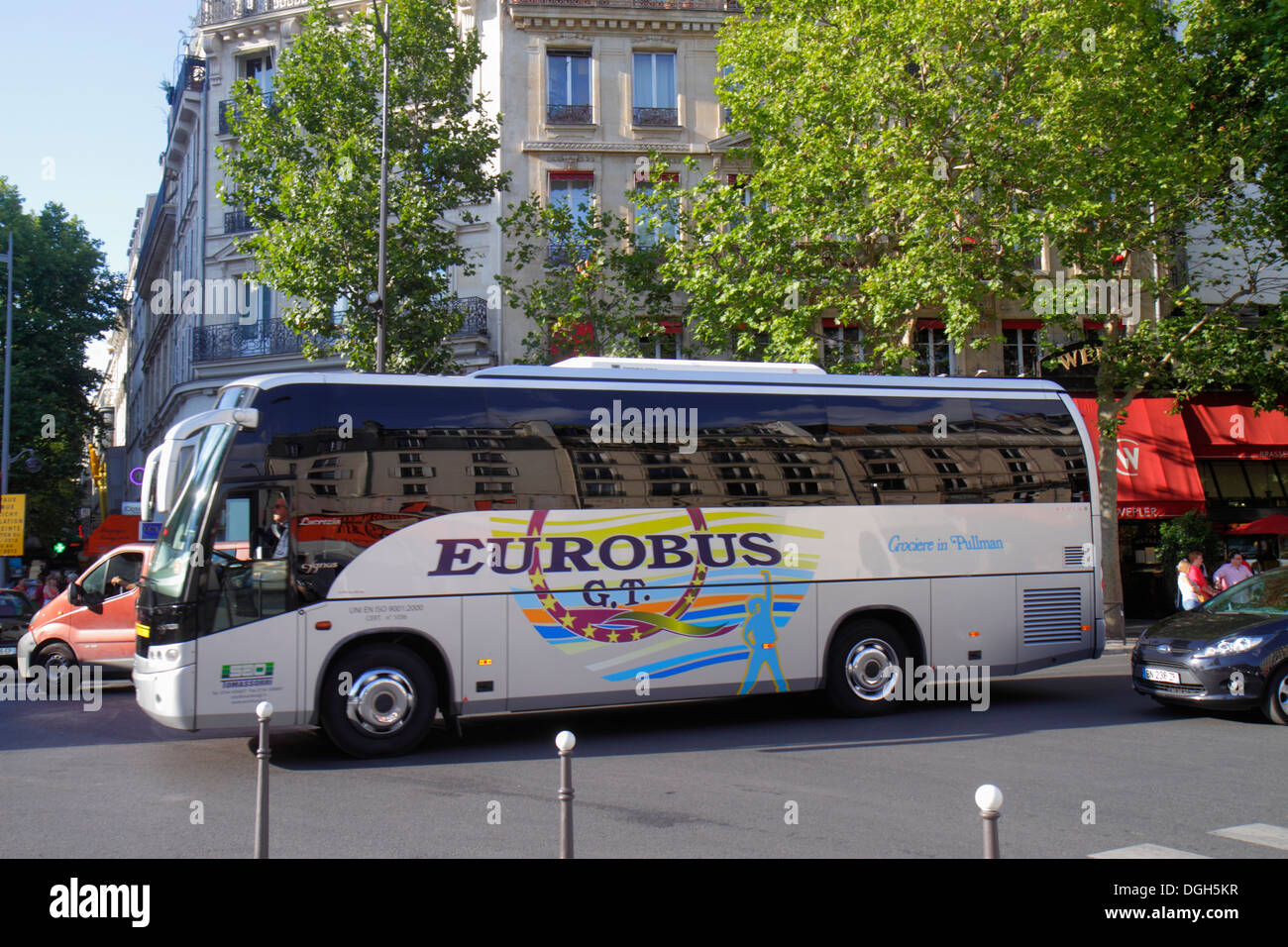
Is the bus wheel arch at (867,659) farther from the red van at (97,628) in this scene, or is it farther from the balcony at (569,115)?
the balcony at (569,115)

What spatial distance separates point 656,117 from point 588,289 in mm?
7355

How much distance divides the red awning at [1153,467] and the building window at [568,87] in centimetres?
1443

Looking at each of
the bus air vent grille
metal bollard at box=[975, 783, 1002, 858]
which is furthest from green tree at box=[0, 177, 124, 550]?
metal bollard at box=[975, 783, 1002, 858]

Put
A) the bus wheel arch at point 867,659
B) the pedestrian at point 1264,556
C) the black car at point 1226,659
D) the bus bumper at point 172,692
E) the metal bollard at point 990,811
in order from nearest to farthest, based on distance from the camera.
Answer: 1. the metal bollard at point 990,811
2. the bus bumper at point 172,692
3. the black car at point 1226,659
4. the bus wheel arch at point 867,659
5. the pedestrian at point 1264,556

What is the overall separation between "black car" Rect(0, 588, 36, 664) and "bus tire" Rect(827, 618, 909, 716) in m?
15.1

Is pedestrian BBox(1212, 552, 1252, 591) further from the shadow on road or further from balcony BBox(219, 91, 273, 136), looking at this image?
balcony BBox(219, 91, 273, 136)

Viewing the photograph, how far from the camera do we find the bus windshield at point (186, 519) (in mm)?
9780

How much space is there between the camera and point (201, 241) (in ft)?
113

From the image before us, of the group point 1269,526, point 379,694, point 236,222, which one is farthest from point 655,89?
point 379,694

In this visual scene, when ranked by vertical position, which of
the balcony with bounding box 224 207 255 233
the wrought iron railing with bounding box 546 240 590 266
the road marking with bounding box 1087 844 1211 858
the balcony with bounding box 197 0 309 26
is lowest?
the road marking with bounding box 1087 844 1211 858

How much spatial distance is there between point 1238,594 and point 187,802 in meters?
11.1

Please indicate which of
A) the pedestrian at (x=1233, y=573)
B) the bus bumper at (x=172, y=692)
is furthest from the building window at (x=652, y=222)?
the bus bumper at (x=172, y=692)

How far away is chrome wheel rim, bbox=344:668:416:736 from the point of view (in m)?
10.1
